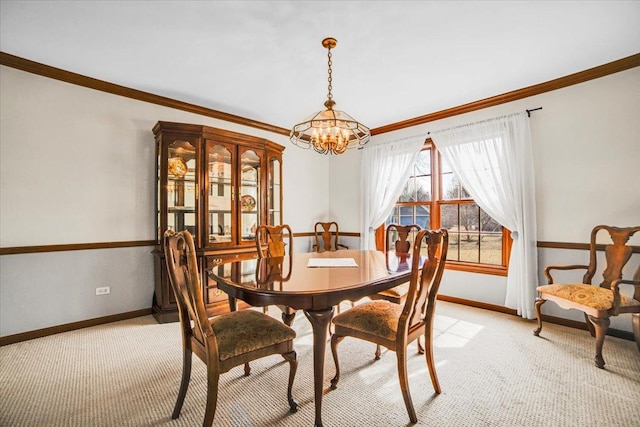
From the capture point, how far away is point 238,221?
3.59 meters

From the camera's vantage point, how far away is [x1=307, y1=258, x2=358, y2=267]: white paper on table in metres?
2.23

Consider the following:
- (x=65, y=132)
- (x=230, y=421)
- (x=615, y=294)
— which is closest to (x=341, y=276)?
(x=230, y=421)

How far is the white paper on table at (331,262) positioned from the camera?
2229mm

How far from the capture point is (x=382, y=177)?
14.6 feet

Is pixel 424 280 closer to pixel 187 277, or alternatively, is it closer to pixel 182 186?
pixel 187 277

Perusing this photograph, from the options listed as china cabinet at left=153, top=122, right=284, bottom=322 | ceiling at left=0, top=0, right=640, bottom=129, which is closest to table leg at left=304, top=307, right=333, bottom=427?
china cabinet at left=153, top=122, right=284, bottom=322

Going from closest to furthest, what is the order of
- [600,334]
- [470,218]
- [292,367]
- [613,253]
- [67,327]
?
[292,367] < [600,334] < [613,253] < [67,327] < [470,218]

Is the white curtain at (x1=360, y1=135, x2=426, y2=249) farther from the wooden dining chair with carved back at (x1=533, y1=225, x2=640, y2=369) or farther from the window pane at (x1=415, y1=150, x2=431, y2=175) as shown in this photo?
the wooden dining chair with carved back at (x1=533, y1=225, x2=640, y2=369)

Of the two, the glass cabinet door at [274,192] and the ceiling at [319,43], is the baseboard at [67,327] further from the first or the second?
the ceiling at [319,43]

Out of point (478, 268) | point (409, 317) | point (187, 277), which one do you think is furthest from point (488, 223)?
point (187, 277)

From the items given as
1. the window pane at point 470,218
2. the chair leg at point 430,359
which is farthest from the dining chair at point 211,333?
the window pane at point 470,218

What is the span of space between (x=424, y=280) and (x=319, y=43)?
77.1 inches

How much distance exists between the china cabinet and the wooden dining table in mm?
1107

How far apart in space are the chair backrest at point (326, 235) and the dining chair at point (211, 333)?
2.97 m
